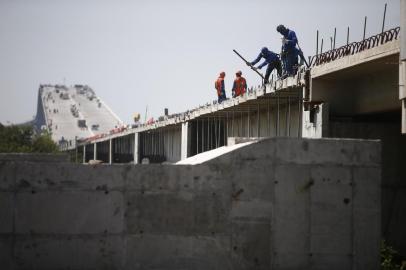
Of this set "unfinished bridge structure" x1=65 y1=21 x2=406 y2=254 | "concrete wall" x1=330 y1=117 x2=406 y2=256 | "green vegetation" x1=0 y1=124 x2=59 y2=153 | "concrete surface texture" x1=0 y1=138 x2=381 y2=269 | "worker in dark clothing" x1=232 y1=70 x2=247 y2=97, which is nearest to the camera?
"concrete surface texture" x1=0 y1=138 x2=381 y2=269

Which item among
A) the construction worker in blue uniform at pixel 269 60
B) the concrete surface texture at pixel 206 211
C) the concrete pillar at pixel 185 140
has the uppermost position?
the construction worker in blue uniform at pixel 269 60

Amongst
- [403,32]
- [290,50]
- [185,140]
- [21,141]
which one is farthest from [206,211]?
[21,141]

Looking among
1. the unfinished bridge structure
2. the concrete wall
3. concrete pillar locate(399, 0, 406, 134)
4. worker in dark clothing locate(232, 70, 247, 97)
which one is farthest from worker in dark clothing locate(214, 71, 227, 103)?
concrete pillar locate(399, 0, 406, 134)

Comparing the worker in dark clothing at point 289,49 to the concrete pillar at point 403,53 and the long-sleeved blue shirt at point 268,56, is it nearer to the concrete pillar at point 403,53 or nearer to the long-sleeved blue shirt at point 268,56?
the long-sleeved blue shirt at point 268,56

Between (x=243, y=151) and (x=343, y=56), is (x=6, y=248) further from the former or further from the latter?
(x=343, y=56)

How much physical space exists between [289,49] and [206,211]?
14465 mm

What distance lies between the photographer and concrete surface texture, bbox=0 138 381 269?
1041cm

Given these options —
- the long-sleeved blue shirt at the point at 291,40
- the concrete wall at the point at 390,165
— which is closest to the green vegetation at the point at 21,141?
the long-sleeved blue shirt at the point at 291,40

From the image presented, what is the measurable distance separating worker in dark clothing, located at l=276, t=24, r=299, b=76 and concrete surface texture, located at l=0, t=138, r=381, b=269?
13.5 metres

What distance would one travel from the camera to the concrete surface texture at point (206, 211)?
10414 millimetres

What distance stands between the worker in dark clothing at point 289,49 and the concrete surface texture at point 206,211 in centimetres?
1348

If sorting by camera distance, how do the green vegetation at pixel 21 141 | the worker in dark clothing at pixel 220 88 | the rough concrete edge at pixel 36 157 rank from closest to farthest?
the rough concrete edge at pixel 36 157 < the worker in dark clothing at pixel 220 88 < the green vegetation at pixel 21 141

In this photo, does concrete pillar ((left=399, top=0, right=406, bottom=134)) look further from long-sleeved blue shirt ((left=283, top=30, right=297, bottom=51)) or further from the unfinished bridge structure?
long-sleeved blue shirt ((left=283, top=30, right=297, bottom=51))

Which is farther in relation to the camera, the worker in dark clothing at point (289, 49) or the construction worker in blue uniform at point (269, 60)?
the construction worker in blue uniform at point (269, 60)
